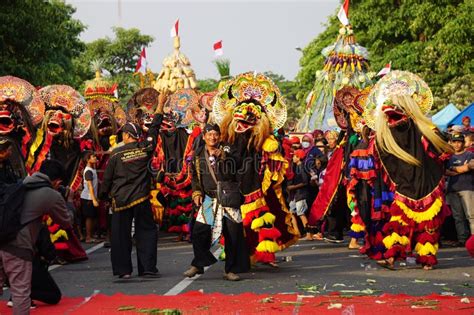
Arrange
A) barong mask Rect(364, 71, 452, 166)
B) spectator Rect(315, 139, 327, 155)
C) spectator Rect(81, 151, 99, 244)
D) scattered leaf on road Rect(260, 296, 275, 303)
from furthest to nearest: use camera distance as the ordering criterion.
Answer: spectator Rect(315, 139, 327, 155) < spectator Rect(81, 151, 99, 244) < barong mask Rect(364, 71, 452, 166) < scattered leaf on road Rect(260, 296, 275, 303)

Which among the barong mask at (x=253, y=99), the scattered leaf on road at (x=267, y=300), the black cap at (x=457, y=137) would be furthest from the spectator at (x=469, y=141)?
the scattered leaf on road at (x=267, y=300)

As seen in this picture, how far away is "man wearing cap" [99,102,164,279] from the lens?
38.8ft

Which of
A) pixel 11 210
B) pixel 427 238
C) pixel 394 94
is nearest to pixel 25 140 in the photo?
pixel 11 210

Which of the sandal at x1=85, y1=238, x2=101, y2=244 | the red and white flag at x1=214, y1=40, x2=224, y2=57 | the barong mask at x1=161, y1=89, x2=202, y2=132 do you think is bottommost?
the sandal at x1=85, y1=238, x2=101, y2=244

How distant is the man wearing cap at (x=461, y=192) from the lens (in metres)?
15.3

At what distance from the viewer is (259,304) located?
9.38m

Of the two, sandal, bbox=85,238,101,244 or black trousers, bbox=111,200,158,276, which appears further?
sandal, bbox=85,238,101,244

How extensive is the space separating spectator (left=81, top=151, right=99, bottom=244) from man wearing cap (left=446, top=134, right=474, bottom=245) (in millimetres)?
5765

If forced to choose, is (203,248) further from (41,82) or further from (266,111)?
(41,82)

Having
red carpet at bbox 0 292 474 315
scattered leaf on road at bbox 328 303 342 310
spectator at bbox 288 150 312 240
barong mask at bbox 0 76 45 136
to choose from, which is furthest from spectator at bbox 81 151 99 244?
scattered leaf on road at bbox 328 303 342 310

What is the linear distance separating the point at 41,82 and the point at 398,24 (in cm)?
1637

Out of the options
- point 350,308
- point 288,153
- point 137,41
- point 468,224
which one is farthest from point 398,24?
point 137,41

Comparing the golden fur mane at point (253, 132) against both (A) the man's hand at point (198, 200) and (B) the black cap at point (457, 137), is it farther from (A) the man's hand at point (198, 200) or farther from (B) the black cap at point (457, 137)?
(B) the black cap at point (457, 137)

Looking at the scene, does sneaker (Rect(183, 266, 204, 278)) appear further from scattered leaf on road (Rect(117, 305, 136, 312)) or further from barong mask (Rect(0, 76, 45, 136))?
barong mask (Rect(0, 76, 45, 136))
